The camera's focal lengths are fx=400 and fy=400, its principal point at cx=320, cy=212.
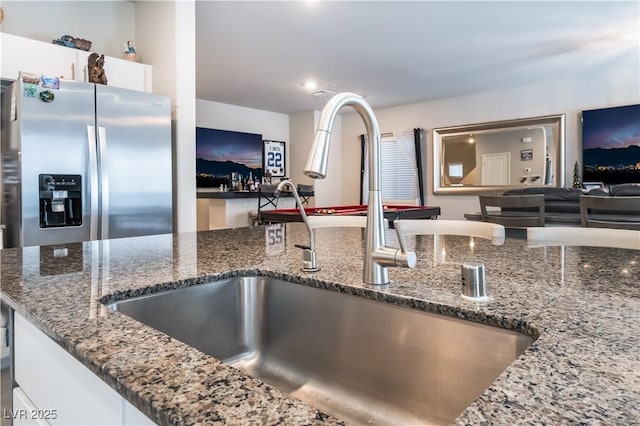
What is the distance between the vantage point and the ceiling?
3236mm

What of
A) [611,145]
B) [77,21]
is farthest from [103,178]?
[611,145]

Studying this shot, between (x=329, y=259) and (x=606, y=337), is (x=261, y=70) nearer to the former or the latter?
(x=329, y=259)

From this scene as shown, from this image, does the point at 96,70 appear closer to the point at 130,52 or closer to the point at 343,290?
the point at 130,52

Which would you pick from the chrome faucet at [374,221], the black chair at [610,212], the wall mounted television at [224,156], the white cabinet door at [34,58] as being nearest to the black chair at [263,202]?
the wall mounted television at [224,156]

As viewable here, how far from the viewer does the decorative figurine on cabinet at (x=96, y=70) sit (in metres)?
2.68

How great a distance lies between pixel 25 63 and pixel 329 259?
262 centimetres

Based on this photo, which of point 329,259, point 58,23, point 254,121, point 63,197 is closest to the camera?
point 329,259

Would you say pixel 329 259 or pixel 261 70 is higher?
pixel 261 70

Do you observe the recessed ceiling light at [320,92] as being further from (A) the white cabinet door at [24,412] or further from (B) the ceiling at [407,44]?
(A) the white cabinet door at [24,412]

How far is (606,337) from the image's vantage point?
532mm

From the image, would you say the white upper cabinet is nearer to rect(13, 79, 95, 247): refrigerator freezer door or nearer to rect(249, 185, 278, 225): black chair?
rect(13, 79, 95, 247): refrigerator freezer door

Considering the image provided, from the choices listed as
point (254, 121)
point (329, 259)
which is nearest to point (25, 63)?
point (329, 259)

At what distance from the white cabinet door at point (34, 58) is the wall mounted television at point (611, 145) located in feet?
18.5

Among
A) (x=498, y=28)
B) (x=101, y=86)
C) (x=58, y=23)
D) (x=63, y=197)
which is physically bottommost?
(x=63, y=197)
